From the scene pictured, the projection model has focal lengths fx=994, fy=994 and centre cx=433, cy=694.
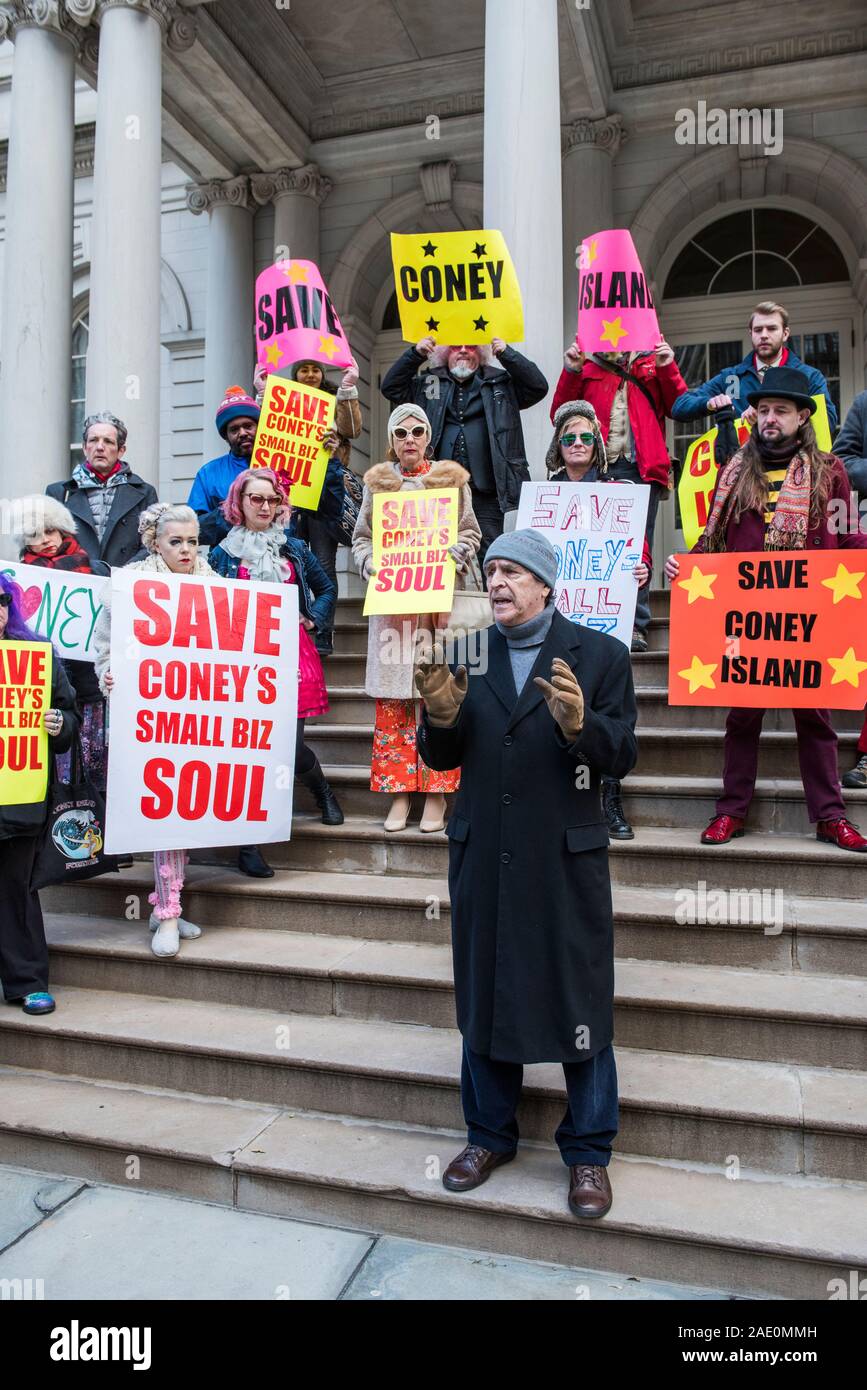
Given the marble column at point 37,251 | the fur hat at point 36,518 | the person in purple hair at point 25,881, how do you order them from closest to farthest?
the person in purple hair at point 25,881, the fur hat at point 36,518, the marble column at point 37,251

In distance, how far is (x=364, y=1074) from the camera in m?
3.40

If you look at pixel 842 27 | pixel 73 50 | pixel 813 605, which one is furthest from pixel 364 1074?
pixel 842 27

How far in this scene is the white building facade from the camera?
7.66 meters

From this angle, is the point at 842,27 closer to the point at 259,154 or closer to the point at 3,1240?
the point at 259,154

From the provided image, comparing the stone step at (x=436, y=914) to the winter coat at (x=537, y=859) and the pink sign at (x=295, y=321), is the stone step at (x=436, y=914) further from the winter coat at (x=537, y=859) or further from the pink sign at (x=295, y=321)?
the pink sign at (x=295, y=321)

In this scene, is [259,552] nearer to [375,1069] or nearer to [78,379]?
[375,1069]

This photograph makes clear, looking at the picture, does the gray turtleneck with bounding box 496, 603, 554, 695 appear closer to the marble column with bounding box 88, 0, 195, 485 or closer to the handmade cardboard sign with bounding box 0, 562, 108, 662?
the handmade cardboard sign with bounding box 0, 562, 108, 662

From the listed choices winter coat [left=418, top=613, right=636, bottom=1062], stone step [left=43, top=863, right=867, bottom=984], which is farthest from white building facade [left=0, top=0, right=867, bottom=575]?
winter coat [left=418, top=613, right=636, bottom=1062]

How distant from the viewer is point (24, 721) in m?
3.92

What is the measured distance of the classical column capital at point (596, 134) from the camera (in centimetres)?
1023

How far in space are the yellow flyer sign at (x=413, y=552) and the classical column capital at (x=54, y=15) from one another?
6337mm

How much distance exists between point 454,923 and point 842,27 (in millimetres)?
10631

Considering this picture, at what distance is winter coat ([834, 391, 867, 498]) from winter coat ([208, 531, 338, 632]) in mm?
2618

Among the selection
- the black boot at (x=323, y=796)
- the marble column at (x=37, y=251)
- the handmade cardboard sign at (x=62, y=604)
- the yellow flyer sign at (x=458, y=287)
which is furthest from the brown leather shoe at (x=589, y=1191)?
the marble column at (x=37, y=251)
